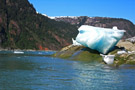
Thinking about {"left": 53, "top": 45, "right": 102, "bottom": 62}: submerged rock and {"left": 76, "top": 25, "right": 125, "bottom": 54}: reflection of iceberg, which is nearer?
{"left": 76, "top": 25, "right": 125, "bottom": 54}: reflection of iceberg

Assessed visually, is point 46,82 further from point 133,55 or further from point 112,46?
point 112,46

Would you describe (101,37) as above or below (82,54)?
above

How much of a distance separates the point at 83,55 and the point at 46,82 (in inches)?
1651

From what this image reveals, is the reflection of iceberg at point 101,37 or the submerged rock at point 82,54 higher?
the reflection of iceberg at point 101,37

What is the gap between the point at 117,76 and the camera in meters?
37.4

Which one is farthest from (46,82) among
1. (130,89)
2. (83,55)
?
(83,55)

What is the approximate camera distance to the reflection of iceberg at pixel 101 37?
66.6m

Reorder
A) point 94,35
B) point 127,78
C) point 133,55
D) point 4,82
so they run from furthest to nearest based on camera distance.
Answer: point 94,35 → point 133,55 → point 127,78 → point 4,82

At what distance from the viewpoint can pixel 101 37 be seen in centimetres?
6612

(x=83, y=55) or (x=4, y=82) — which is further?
(x=83, y=55)

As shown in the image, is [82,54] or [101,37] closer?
[101,37]

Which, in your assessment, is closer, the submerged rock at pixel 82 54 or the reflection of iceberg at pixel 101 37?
the reflection of iceberg at pixel 101 37

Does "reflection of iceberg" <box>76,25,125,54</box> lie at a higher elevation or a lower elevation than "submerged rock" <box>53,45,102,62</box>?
higher

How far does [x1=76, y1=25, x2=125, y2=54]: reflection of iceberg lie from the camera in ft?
219
